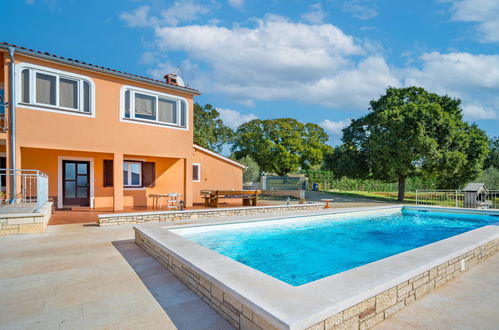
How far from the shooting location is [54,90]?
35.1ft

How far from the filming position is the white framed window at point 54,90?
33.2 ft

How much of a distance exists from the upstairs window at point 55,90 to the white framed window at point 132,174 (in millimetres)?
3758

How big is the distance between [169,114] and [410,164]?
19.5 meters

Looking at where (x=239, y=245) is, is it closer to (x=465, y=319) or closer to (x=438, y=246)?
(x=438, y=246)

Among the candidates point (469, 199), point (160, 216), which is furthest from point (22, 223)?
point (469, 199)

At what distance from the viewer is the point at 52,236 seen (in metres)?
7.84

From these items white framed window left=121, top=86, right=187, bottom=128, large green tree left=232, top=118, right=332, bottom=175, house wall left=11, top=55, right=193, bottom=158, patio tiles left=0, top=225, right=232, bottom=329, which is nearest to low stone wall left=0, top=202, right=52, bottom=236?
patio tiles left=0, top=225, right=232, bottom=329

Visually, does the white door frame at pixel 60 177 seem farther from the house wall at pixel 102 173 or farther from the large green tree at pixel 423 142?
the large green tree at pixel 423 142

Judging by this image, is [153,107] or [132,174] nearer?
[153,107]

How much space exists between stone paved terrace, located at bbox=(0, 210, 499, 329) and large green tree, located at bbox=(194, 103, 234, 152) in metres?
32.9

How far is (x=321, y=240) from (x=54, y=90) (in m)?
11.0

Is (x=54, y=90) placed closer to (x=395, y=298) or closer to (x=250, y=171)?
(x=395, y=298)

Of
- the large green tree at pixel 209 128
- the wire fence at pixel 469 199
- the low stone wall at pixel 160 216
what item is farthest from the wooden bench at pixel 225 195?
the large green tree at pixel 209 128

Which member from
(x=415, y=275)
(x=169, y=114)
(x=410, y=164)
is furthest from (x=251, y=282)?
(x=410, y=164)
